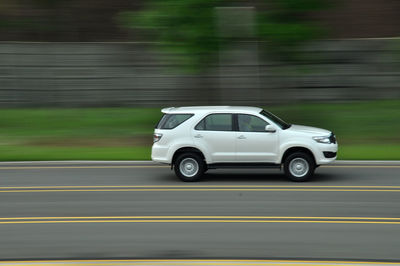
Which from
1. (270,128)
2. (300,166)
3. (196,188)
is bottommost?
(196,188)

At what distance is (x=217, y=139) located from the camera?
15.4 meters

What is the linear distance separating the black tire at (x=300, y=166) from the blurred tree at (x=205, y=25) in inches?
286

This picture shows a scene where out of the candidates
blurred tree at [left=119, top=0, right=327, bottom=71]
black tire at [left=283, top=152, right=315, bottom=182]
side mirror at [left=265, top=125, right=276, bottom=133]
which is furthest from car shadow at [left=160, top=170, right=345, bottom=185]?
blurred tree at [left=119, top=0, right=327, bottom=71]

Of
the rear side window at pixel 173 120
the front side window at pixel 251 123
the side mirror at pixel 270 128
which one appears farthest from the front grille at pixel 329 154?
the rear side window at pixel 173 120

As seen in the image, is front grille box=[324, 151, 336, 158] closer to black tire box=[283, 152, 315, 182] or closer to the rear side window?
black tire box=[283, 152, 315, 182]

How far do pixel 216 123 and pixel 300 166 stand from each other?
2129 millimetres

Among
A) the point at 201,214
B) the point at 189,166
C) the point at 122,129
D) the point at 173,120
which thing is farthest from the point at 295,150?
the point at 122,129

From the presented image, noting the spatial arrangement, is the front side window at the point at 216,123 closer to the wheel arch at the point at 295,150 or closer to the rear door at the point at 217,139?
the rear door at the point at 217,139

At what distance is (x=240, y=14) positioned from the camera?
73.5 feet

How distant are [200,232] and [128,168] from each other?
293 inches

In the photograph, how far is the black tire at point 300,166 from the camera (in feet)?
50.1

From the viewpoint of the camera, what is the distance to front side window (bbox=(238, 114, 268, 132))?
606 inches

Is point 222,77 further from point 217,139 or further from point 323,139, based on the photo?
point 323,139

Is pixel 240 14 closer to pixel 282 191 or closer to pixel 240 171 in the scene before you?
pixel 240 171
